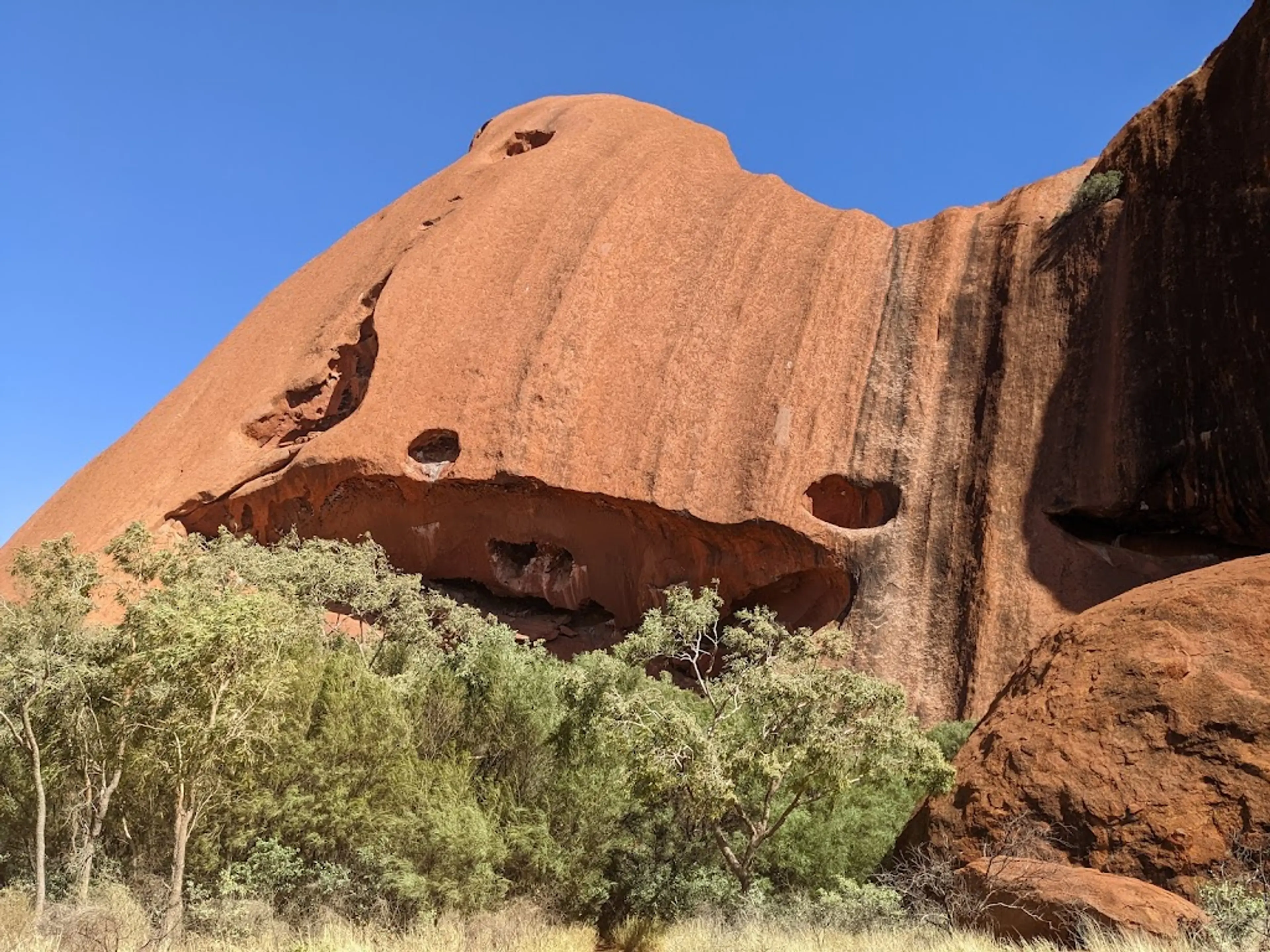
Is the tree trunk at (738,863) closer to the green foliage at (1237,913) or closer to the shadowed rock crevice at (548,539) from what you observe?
the green foliage at (1237,913)

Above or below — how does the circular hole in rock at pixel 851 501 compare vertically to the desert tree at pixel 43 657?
above

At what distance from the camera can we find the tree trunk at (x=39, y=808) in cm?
909

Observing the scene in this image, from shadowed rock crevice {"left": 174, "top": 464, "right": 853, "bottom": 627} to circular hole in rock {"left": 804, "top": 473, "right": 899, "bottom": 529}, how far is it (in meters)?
1.12

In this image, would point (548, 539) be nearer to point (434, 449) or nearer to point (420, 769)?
point (434, 449)

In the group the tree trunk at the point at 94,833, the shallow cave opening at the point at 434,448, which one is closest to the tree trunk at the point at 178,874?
the tree trunk at the point at 94,833

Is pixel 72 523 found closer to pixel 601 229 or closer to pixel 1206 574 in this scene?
pixel 601 229

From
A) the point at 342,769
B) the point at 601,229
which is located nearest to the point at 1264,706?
the point at 342,769

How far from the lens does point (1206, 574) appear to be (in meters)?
9.46

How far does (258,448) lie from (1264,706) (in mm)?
19981

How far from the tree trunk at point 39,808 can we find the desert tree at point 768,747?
5377 millimetres

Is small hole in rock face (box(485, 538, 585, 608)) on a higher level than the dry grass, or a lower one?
higher

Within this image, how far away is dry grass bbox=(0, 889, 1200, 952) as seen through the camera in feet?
25.2

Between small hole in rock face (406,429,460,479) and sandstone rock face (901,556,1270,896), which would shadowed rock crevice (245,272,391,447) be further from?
sandstone rock face (901,556,1270,896)

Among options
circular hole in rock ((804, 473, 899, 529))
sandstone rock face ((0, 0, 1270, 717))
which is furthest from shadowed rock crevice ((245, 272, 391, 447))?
circular hole in rock ((804, 473, 899, 529))
